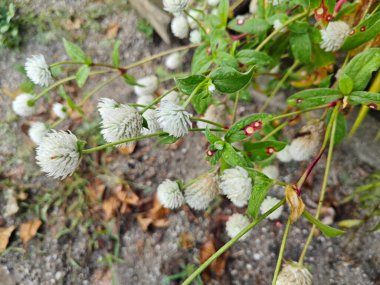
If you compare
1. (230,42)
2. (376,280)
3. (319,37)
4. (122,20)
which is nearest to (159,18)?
(122,20)

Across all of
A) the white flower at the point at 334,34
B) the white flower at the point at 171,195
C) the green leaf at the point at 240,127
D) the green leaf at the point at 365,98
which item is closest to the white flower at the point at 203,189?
the white flower at the point at 171,195

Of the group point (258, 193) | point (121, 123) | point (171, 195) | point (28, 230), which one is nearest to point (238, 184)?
point (258, 193)

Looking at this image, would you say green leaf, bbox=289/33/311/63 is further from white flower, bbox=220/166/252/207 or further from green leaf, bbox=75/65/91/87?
green leaf, bbox=75/65/91/87

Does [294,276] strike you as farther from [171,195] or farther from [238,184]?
[171,195]

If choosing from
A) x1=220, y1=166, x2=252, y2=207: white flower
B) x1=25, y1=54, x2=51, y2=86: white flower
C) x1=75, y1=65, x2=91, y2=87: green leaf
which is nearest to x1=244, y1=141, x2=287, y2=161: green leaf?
x1=220, y1=166, x2=252, y2=207: white flower

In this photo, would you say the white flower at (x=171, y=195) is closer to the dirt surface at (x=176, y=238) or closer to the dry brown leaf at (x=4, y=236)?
the dirt surface at (x=176, y=238)
